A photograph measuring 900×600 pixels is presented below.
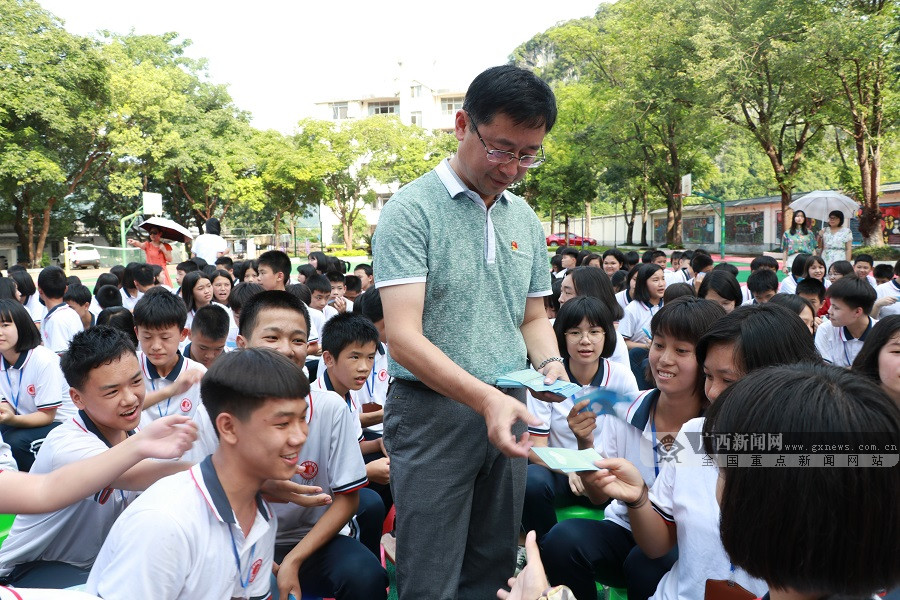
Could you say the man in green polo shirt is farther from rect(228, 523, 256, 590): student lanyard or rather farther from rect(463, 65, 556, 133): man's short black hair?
rect(228, 523, 256, 590): student lanyard

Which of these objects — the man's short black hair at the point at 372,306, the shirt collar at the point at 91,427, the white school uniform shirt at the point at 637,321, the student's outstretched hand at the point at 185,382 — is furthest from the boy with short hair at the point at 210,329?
the white school uniform shirt at the point at 637,321

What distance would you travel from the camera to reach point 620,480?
6.13ft

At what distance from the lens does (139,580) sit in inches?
66.0

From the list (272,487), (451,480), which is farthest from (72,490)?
(451,480)

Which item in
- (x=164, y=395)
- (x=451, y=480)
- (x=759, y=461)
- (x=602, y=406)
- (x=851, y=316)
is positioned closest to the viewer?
(x=759, y=461)

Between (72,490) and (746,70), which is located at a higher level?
(746,70)

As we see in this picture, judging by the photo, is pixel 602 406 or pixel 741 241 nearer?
pixel 602 406

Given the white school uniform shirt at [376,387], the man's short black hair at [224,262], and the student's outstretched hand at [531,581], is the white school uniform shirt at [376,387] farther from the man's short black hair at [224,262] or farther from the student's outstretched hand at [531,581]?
the man's short black hair at [224,262]

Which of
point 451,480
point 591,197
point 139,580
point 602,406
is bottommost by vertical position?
point 139,580

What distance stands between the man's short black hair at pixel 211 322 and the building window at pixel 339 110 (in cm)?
4894

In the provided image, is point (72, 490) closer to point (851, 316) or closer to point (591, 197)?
point (851, 316)

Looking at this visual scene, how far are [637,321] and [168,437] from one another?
15.8ft

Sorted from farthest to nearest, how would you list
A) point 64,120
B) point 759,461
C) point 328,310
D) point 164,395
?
point 64,120
point 328,310
point 164,395
point 759,461

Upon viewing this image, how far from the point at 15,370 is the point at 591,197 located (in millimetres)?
25461
